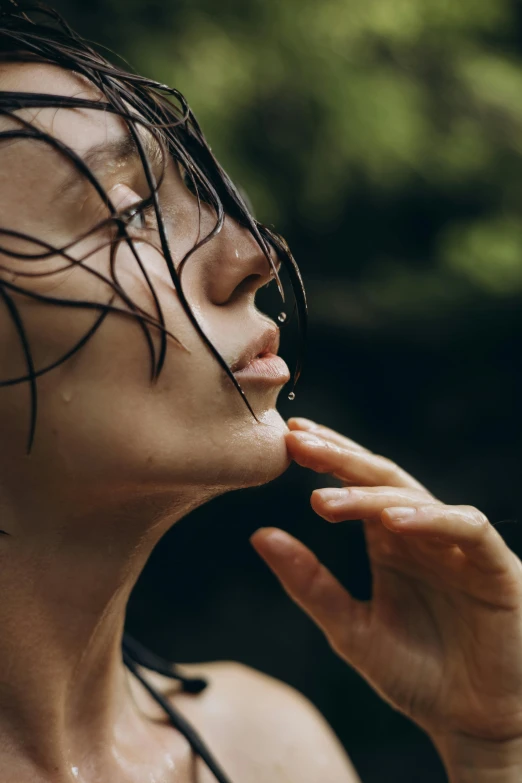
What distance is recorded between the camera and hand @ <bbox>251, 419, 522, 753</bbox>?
93 cm

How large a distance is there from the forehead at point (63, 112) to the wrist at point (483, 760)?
0.90 meters

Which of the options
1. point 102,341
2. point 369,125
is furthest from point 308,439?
point 369,125

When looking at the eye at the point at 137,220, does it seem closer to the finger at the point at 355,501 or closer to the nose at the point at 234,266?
the nose at the point at 234,266

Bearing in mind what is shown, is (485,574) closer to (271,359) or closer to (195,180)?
(271,359)

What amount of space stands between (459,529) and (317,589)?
0.30 meters

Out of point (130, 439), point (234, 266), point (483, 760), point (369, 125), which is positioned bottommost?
point (483, 760)

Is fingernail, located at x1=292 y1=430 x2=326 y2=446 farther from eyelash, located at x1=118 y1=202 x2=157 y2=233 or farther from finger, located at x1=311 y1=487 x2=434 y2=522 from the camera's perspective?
eyelash, located at x1=118 y1=202 x2=157 y2=233

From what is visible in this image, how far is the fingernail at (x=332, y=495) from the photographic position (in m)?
0.88

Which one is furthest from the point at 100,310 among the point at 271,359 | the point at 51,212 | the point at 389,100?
the point at 389,100

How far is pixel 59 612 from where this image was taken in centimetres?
88

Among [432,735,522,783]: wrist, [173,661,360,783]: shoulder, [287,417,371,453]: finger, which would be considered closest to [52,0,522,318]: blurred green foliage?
[287,417,371,453]: finger

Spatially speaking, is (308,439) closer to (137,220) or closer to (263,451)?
(263,451)

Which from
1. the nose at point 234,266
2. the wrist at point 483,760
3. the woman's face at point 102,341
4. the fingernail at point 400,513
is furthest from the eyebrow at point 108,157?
the wrist at point 483,760

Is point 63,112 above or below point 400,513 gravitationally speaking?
above
